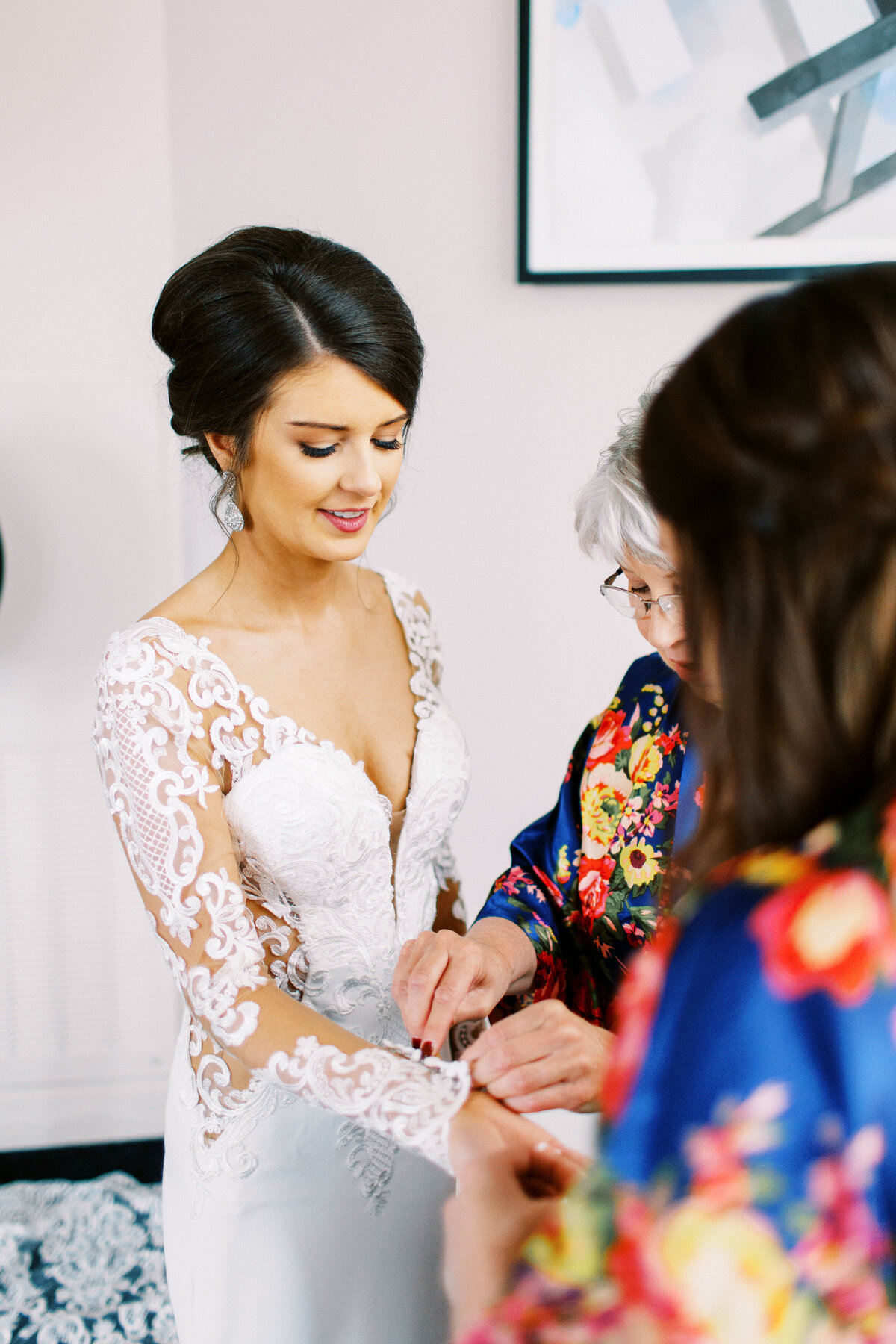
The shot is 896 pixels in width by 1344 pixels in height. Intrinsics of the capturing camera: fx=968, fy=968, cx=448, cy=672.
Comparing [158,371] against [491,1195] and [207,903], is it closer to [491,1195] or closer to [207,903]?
[207,903]

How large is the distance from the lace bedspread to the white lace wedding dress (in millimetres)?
743

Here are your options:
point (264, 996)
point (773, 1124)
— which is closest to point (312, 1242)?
point (264, 996)

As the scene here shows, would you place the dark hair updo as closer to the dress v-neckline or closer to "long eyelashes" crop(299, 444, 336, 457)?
"long eyelashes" crop(299, 444, 336, 457)

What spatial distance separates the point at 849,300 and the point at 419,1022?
824 millimetres

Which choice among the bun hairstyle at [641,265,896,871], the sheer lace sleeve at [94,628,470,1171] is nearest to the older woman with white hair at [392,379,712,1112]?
the sheer lace sleeve at [94,628,470,1171]

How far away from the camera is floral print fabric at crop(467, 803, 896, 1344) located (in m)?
0.44

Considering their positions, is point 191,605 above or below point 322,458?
below

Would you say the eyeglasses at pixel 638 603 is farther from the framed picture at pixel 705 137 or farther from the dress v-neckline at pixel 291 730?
the framed picture at pixel 705 137

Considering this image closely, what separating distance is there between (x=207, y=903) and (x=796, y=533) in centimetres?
77

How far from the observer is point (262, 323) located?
44.8 inches

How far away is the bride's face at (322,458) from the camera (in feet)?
3.76

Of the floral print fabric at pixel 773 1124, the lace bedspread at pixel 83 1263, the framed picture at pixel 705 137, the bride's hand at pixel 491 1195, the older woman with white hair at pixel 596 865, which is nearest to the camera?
the floral print fabric at pixel 773 1124

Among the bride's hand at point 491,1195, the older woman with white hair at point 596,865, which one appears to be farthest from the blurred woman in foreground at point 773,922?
the older woman with white hair at point 596,865

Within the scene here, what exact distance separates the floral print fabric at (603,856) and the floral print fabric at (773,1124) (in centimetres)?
72
